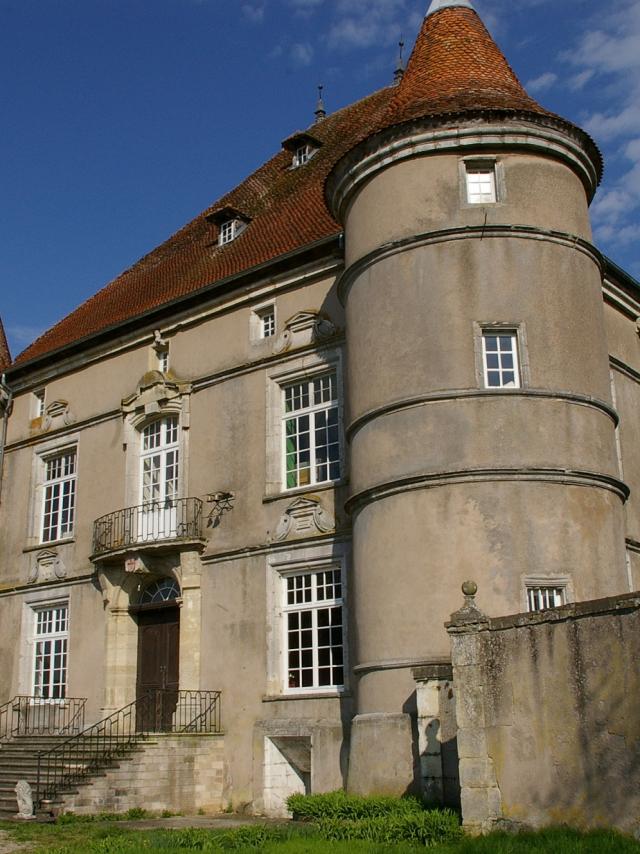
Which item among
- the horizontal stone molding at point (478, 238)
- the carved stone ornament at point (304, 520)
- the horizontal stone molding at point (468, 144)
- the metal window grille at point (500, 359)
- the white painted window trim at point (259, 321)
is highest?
the horizontal stone molding at point (468, 144)

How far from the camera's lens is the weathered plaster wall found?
945 centimetres

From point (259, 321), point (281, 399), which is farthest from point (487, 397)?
point (259, 321)

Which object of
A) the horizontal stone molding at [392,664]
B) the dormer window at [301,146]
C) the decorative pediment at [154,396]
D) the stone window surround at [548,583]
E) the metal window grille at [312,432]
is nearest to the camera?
the stone window surround at [548,583]

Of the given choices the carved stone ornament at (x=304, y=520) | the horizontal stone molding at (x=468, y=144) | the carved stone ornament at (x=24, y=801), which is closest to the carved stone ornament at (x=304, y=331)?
the horizontal stone molding at (x=468, y=144)

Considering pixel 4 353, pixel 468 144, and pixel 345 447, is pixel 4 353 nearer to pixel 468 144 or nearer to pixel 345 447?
pixel 345 447

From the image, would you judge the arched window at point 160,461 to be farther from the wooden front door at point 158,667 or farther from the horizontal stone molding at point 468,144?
the horizontal stone molding at point 468,144

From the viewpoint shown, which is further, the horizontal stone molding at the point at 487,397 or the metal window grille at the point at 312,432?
the metal window grille at the point at 312,432

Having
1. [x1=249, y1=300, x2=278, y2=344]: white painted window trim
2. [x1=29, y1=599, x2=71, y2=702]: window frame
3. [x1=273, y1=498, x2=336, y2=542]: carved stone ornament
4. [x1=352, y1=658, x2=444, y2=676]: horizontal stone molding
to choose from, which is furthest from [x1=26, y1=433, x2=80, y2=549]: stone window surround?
[x1=352, y1=658, x2=444, y2=676]: horizontal stone molding

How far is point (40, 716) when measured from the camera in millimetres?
21000

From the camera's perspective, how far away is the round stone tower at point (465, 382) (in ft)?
44.6

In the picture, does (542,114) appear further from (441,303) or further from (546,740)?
(546,740)

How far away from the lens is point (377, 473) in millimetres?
14781

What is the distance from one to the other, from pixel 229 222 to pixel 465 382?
10.2m

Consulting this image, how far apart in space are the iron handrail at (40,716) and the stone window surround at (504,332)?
10.7 m
